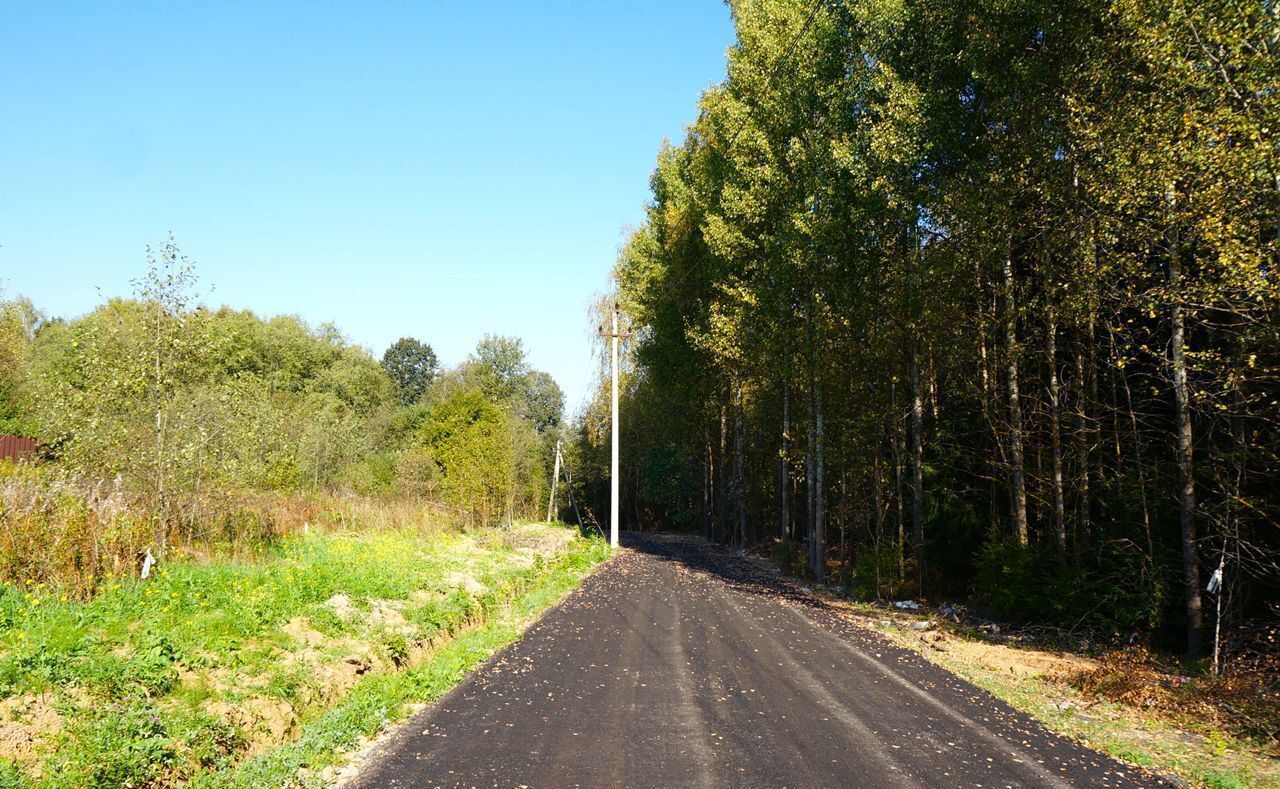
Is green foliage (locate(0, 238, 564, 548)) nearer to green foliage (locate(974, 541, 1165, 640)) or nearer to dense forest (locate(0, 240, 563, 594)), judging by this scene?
dense forest (locate(0, 240, 563, 594))

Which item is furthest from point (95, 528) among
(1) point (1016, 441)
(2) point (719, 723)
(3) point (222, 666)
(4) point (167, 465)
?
(1) point (1016, 441)

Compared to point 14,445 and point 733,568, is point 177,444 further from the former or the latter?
point 14,445

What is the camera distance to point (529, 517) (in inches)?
1479

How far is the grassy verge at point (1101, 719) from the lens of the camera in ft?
21.1

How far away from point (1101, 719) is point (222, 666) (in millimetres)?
9352

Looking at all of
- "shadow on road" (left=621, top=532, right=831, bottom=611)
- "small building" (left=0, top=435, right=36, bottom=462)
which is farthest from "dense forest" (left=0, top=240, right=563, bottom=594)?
"shadow on road" (left=621, top=532, right=831, bottom=611)

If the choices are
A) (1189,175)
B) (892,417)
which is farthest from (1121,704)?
(892,417)

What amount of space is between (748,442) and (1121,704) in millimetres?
23558

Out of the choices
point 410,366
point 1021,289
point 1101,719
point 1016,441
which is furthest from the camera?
point 410,366

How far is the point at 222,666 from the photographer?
7.45m

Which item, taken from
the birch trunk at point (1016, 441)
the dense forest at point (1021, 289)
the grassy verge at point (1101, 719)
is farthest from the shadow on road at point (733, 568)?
the grassy verge at point (1101, 719)

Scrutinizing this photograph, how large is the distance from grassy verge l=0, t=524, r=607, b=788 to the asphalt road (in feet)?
2.65

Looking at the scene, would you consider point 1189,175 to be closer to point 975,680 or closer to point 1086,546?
point 1086,546

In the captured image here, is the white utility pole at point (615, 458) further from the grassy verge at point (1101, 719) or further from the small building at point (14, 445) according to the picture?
the small building at point (14, 445)
